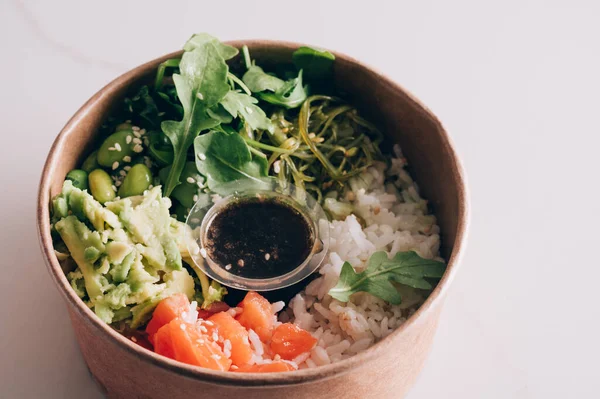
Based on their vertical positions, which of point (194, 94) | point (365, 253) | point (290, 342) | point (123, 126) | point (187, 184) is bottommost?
point (290, 342)

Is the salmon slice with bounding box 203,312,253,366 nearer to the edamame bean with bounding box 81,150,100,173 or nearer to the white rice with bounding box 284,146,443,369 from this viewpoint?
the white rice with bounding box 284,146,443,369

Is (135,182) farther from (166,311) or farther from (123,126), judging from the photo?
(166,311)

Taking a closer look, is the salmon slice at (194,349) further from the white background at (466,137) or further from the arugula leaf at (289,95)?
the arugula leaf at (289,95)

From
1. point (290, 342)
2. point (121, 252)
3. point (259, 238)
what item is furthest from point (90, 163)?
point (290, 342)

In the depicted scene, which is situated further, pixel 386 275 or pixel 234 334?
pixel 386 275

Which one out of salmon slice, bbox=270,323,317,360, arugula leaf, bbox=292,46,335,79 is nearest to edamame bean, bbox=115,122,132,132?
arugula leaf, bbox=292,46,335,79

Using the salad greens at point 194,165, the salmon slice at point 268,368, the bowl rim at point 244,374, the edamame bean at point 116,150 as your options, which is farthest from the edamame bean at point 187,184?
the salmon slice at point 268,368
